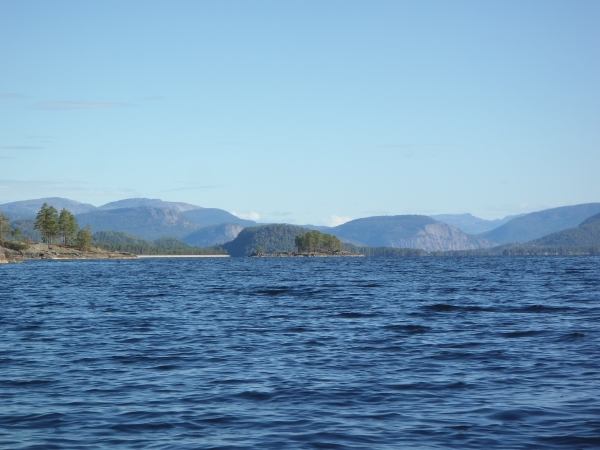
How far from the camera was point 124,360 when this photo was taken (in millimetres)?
30156

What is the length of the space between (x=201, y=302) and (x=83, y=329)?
20484mm

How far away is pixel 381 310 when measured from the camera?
52.3 m

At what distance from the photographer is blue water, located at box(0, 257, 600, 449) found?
744 inches

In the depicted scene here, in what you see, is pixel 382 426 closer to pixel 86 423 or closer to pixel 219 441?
pixel 219 441

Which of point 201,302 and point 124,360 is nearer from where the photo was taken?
point 124,360

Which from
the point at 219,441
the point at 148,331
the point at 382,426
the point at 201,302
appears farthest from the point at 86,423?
the point at 201,302

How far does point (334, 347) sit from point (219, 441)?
15608 mm

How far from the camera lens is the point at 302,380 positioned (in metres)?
25.7

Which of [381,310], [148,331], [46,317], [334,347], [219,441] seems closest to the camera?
[219,441]

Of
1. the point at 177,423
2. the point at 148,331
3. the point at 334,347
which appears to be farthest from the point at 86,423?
the point at 148,331

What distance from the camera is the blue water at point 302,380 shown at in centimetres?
1889

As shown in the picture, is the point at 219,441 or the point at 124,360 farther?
the point at 124,360

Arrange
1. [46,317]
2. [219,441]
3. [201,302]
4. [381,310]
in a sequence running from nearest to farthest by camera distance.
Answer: [219,441] → [46,317] → [381,310] → [201,302]

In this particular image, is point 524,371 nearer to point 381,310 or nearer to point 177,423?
point 177,423
